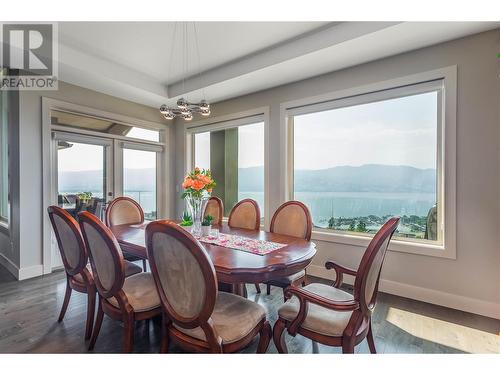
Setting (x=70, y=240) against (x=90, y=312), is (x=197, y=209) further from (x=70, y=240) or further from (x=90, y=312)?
(x=90, y=312)

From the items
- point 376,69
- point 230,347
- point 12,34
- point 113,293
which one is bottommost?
point 230,347

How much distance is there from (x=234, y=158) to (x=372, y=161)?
2.28m

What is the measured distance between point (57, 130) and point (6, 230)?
5.21 feet

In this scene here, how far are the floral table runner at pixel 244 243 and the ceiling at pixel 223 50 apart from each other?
207cm

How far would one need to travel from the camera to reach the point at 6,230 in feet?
11.5

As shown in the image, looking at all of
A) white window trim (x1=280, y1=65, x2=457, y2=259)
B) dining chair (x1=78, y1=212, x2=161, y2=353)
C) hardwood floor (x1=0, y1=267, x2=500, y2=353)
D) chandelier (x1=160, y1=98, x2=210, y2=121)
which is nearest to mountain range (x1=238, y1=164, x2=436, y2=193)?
white window trim (x1=280, y1=65, x2=457, y2=259)

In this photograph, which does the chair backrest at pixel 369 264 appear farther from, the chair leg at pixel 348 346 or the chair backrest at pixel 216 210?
the chair backrest at pixel 216 210

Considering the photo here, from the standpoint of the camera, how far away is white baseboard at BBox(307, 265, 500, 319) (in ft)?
A: 7.36

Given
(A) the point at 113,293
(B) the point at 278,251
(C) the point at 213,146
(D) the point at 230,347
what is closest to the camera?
(D) the point at 230,347

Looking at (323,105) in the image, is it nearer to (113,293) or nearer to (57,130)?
(113,293)

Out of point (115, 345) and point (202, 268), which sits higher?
point (202, 268)

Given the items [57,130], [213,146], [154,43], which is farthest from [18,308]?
[213,146]

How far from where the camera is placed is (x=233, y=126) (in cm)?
417

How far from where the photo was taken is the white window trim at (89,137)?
327 cm
